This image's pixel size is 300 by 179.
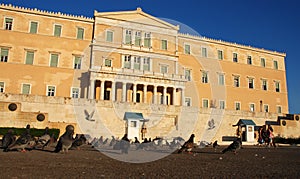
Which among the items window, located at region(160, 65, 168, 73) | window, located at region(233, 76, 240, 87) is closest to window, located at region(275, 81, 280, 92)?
window, located at region(233, 76, 240, 87)

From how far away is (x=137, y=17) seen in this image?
3959 centimetres

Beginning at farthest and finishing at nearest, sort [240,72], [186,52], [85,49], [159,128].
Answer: [240,72] < [186,52] < [85,49] < [159,128]

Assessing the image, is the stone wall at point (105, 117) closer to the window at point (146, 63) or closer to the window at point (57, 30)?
the window at point (146, 63)

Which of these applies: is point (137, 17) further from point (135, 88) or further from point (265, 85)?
point (265, 85)

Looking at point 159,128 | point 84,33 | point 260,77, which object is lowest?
point 159,128

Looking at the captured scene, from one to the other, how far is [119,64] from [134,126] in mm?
15188

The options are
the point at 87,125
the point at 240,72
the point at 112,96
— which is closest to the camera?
the point at 87,125

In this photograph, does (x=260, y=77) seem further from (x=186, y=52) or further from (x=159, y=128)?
(x=159, y=128)

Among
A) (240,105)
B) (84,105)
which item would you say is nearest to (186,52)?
(240,105)

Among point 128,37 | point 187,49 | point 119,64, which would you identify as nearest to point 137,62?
point 119,64

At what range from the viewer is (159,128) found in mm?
26766

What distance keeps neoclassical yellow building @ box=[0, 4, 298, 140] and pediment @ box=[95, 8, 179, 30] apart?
13cm

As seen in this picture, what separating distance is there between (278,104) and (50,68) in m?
37.6

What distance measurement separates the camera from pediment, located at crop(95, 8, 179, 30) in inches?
1494
